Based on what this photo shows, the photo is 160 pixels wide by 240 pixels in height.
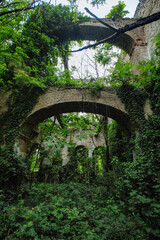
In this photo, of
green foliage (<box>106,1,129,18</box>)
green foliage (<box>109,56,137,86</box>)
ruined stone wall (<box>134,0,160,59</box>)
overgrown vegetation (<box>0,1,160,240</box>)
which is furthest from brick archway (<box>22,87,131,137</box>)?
green foliage (<box>106,1,129,18</box>)

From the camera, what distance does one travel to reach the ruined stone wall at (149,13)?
6012mm

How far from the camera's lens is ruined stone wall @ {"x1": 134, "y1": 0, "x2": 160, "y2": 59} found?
6.01m

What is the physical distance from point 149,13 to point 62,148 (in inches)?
309

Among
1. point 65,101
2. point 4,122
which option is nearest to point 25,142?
point 4,122

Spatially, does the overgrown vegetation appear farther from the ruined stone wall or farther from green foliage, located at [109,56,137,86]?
the ruined stone wall

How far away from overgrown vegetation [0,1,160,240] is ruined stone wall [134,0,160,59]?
125cm

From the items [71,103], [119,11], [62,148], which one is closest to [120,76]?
[71,103]

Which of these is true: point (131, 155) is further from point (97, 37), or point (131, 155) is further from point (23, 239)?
point (97, 37)

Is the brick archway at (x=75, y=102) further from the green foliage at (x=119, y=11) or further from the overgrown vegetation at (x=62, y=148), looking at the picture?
the green foliage at (x=119, y=11)

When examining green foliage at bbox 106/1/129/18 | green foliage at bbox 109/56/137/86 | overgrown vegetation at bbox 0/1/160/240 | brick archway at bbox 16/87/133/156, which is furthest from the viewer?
green foliage at bbox 106/1/129/18

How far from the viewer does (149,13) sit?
6605 mm

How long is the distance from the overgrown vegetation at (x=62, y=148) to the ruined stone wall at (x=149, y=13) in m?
1.25

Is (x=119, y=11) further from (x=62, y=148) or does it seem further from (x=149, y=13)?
(x=62, y=148)

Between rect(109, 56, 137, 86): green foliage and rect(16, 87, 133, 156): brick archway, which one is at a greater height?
rect(109, 56, 137, 86): green foliage
